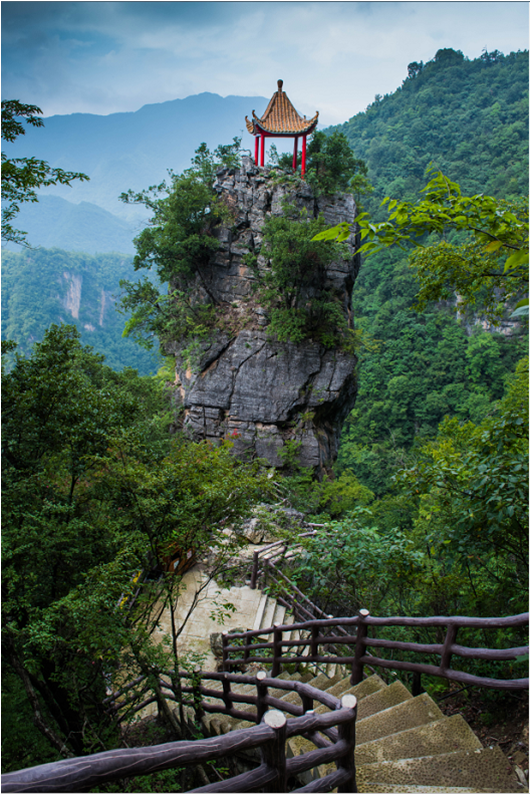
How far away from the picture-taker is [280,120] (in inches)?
548

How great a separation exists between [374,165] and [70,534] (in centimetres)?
4654

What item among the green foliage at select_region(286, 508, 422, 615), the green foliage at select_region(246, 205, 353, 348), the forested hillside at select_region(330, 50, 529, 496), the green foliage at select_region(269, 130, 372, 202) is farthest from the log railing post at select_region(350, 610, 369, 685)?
the forested hillside at select_region(330, 50, 529, 496)

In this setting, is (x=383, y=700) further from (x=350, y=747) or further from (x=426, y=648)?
(x=350, y=747)

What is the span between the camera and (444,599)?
405 centimetres

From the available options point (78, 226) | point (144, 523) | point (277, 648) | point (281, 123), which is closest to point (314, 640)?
point (277, 648)

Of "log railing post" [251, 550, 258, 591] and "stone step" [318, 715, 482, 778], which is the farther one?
"log railing post" [251, 550, 258, 591]

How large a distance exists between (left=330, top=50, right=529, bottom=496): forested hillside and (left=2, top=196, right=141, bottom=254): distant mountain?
3401 cm

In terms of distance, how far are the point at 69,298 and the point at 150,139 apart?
→ 1564 cm

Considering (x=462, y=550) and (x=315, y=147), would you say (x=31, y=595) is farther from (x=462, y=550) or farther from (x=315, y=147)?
(x=315, y=147)

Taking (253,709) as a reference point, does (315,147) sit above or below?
above

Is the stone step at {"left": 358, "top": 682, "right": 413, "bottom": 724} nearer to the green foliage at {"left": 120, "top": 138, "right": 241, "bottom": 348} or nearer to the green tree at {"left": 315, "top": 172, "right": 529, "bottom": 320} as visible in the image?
the green tree at {"left": 315, "top": 172, "right": 529, "bottom": 320}

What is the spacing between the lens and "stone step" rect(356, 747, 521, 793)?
1.84 meters

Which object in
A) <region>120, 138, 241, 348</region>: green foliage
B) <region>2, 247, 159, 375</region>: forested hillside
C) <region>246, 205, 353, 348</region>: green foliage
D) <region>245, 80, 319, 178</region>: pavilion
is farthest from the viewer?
<region>2, 247, 159, 375</region>: forested hillside

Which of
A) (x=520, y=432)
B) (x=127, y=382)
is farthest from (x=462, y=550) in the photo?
(x=127, y=382)
